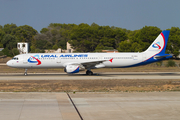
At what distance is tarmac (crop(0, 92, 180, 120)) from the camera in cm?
1142

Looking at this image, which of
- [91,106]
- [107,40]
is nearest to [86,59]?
[91,106]

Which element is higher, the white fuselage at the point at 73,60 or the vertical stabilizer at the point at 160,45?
the vertical stabilizer at the point at 160,45

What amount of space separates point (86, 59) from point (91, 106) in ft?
65.8

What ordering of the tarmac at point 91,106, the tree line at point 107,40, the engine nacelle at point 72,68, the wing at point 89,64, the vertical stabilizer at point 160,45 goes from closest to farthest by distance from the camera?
the tarmac at point 91,106 < the engine nacelle at point 72,68 < the wing at point 89,64 < the vertical stabilizer at point 160,45 < the tree line at point 107,40

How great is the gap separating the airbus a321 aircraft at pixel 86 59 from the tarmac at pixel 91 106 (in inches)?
619

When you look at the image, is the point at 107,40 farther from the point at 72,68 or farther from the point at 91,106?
the point at 91,106

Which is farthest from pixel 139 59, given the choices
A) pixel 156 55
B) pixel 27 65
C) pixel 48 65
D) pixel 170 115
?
pixel 170 115

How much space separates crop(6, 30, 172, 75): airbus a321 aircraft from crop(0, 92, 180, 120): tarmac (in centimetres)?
1574

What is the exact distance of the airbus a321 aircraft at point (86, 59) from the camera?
107 ft

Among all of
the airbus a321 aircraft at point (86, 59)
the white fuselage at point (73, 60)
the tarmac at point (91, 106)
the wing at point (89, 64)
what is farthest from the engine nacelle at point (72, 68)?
the tarmac at point (91, 106)

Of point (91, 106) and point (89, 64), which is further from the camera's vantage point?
point (89, 64)

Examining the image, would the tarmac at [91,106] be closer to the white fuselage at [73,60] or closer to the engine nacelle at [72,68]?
the engine nacelle at [72,68]

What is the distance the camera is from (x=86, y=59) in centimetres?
3328

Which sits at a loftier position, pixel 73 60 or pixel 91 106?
pixel 73 60
